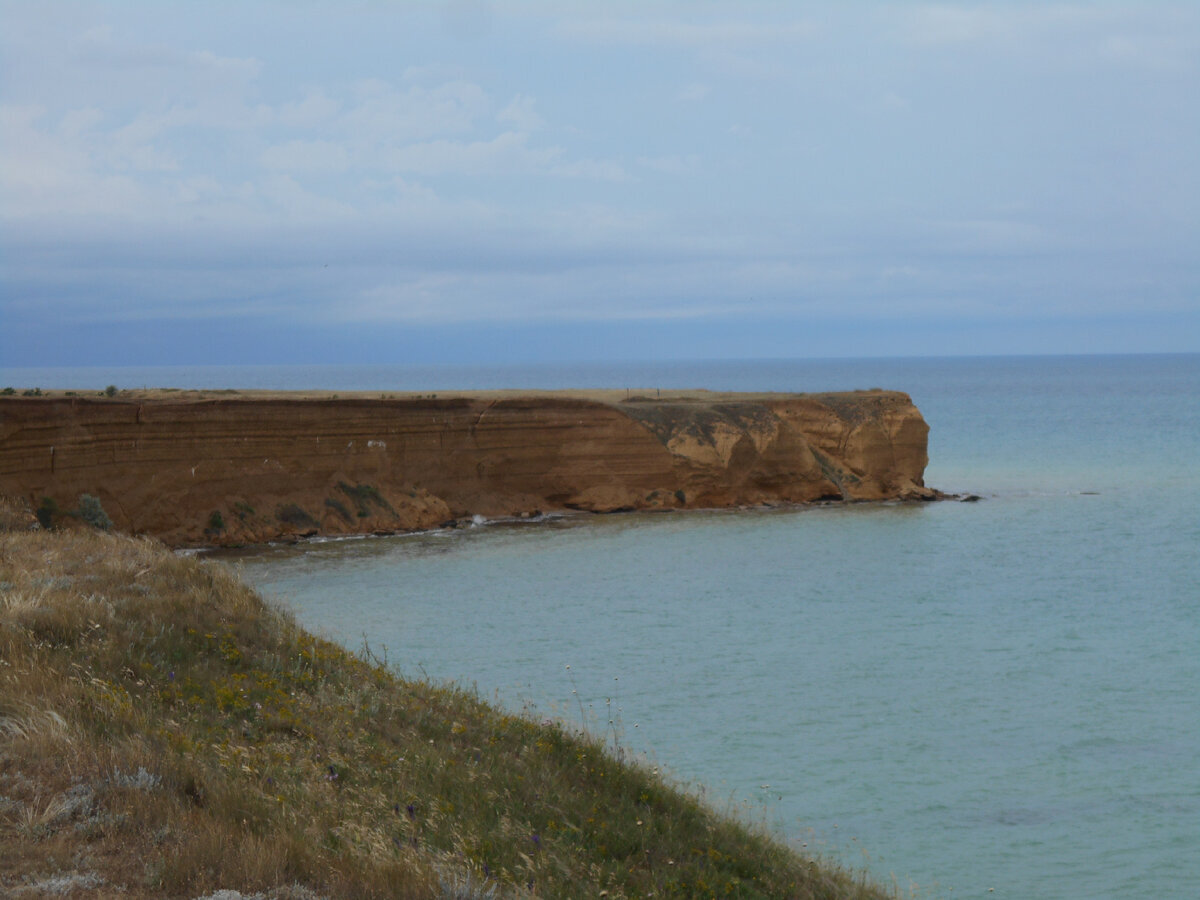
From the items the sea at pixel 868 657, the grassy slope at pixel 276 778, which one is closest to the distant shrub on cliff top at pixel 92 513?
the sea at pixel 868 657

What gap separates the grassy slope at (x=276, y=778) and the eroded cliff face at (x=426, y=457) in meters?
21.6

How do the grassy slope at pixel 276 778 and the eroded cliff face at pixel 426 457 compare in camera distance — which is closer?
the grassy slope at pixel 276 778

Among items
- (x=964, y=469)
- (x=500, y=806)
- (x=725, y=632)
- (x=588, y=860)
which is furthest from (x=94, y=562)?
(x=964, y=469)

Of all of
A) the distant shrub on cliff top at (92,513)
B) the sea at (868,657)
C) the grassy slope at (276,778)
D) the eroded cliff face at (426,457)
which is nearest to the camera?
the grassy slope at (276,778)

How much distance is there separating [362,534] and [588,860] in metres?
29.8

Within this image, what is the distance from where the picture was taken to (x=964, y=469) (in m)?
58.8

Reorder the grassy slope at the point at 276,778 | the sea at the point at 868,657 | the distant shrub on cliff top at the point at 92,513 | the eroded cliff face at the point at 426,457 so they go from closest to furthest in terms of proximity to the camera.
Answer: the grassy slope at the point at 276,778
the sea at the point at 868,657
the distant shrub on cliff top at the point at 92,513
the eroded cliff face at the point at 426,457

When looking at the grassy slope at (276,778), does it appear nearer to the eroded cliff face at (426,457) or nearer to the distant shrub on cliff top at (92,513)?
the distant shrub on cliff top at (92,513)

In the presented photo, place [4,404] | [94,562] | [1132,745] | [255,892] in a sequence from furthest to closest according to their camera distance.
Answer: [4,404] < [1132,745] < [94,562] < [255,892]

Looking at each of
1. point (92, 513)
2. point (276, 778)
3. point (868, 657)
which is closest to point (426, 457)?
point (92, 513)

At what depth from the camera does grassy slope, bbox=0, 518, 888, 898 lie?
522cm

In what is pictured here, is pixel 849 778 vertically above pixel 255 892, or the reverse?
pixel 255 892

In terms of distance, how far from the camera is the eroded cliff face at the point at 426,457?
31.5 meters

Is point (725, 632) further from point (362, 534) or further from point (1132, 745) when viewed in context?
point (362, 534)
